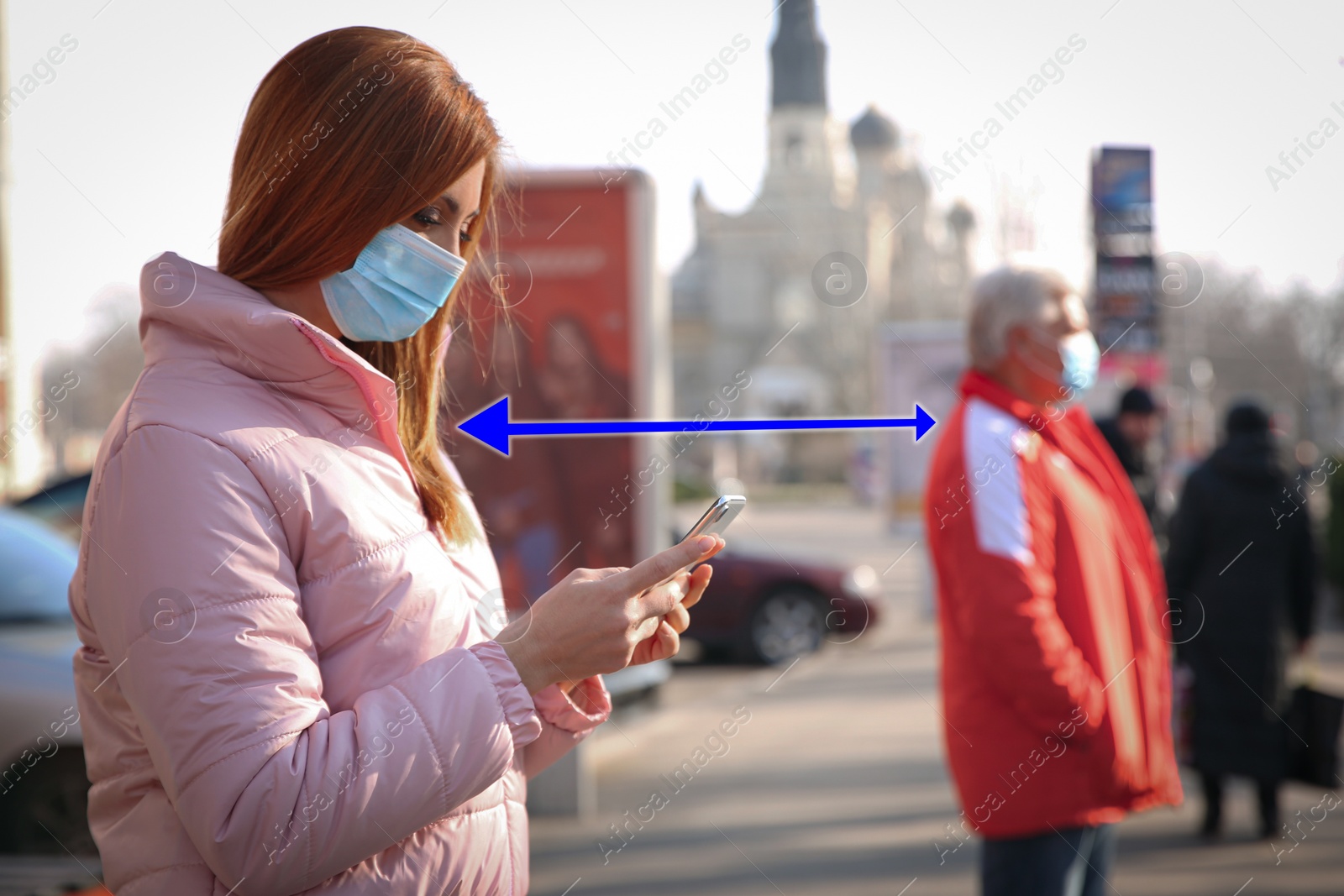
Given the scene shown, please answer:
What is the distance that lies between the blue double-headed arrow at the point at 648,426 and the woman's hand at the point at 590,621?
0.15 meters

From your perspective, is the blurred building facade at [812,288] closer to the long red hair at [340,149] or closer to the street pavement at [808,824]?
the street pavement at [808,824]

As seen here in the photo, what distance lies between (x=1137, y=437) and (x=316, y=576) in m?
5.19

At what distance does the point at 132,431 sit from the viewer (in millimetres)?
1200

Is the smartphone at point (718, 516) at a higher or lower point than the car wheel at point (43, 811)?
higher

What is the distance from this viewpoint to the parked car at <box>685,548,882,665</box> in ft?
35.4

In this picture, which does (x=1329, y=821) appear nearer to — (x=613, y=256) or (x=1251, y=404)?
(x=1251, y=404)

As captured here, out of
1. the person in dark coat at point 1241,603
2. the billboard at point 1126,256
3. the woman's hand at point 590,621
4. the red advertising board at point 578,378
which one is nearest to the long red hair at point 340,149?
the woman's hand at point 590,621

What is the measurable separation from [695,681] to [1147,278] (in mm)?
4784

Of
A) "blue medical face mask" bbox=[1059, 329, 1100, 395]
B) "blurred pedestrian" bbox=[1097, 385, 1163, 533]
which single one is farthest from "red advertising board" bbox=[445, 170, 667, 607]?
"blue medical face mask" bbox=[1059, 329, 1100, 395]

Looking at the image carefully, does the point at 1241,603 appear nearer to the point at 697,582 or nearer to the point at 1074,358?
the point at 1074,358

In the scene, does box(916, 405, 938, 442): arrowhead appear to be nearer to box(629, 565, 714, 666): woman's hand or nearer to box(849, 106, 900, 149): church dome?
box(629, 565, 714, 666): woman's hand

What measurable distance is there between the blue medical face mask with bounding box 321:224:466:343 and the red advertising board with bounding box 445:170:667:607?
4075mm

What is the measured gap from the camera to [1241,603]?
5.07 metres

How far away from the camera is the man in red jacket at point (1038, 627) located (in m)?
2.41
